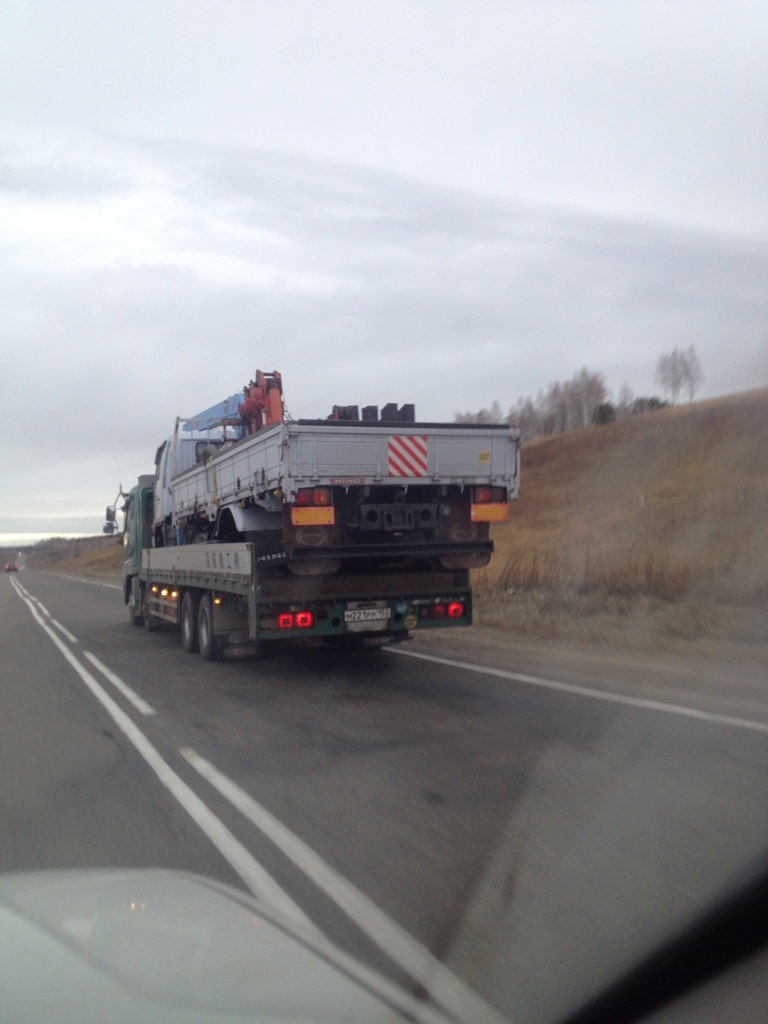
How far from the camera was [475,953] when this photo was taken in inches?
153

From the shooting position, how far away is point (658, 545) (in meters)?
22.0

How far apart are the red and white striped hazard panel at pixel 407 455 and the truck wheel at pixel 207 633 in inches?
→ 159

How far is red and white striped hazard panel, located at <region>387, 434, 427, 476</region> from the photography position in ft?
36.0

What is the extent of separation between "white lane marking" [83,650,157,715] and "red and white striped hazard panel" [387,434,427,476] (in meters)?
3.70

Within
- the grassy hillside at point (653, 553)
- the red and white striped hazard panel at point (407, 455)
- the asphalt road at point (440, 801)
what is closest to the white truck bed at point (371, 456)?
the red and white striped hazard panel at point (407, 455)

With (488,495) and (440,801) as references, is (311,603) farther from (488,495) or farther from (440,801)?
(440,801)

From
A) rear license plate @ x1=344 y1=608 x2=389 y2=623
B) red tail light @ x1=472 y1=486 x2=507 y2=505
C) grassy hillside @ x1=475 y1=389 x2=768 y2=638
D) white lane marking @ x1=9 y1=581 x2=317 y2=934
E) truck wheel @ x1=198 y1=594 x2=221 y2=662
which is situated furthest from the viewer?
grassy hillside @ x1=475 y1=389 x2=768 y2=638

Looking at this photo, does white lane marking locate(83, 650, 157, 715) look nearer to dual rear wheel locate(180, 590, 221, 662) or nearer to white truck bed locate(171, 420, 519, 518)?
dual rear wheel locate(180, 590, 221, 662)

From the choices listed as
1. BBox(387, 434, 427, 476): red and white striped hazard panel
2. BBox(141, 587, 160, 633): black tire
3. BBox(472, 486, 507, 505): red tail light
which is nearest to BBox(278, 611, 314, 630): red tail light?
BBox(387, 434, 427, 476): red and white striped hazard panel

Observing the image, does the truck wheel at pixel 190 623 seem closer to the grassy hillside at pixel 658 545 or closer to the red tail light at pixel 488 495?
the red tail light at pixel 488 495

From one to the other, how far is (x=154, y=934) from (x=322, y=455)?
774 cm

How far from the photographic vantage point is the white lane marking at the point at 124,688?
396 inches

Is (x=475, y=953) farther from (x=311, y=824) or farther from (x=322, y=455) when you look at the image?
(x=322, y=455)

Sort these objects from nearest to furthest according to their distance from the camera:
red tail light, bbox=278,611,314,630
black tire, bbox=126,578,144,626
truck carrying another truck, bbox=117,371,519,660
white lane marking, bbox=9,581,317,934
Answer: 1. white lane marking, bbox=9,581,317,934
2. truck carrying another truck, bbox=117,371,519,660
3. red tail light, bbox=278,611,314,630
4. black tire, bbox=126,578,144,626
